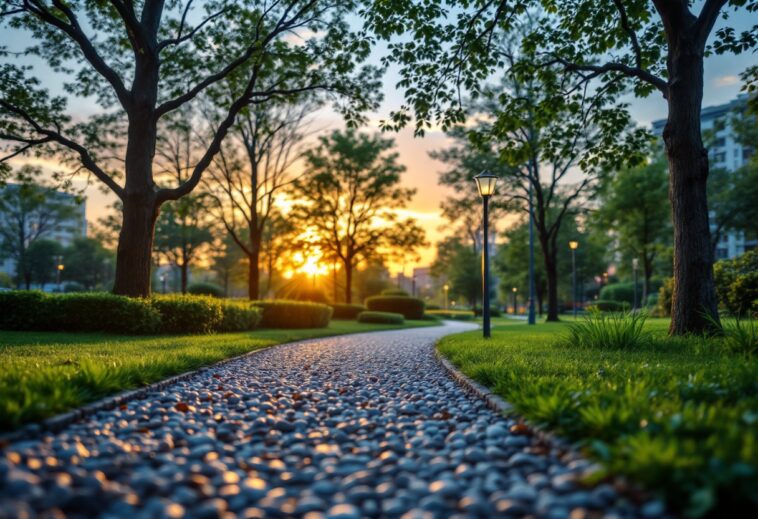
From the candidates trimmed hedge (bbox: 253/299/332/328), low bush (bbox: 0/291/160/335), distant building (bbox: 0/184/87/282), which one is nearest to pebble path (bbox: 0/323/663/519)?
low bush (bbox: 0/291/160/335)

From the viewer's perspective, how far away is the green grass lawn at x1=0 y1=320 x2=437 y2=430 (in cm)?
379

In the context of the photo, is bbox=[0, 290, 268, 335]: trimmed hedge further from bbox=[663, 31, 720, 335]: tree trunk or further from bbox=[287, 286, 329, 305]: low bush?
bbox=[287, 286, 329, 305]: low bush

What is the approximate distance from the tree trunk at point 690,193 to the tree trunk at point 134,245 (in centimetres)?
1317

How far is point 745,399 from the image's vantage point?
381cm

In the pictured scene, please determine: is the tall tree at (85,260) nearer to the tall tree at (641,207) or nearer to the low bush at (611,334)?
the tall tree at (641,207)

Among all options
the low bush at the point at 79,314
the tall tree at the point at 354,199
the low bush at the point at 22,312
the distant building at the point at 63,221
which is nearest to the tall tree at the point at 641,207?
the tall tree at the point at 354,199

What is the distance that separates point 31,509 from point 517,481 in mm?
2487

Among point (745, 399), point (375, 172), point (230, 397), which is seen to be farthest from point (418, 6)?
point (375, 172)

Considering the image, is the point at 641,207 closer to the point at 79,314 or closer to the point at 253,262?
the point at 253,262

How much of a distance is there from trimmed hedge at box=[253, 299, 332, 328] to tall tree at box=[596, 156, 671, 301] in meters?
19.9

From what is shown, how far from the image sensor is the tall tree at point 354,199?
34.6 m

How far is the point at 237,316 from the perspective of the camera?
53.4ft

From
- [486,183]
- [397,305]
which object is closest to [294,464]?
[486,183]

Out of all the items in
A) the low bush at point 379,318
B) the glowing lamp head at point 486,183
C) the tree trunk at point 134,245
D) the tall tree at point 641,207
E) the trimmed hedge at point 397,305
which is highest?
the tall tree at point 641,207
